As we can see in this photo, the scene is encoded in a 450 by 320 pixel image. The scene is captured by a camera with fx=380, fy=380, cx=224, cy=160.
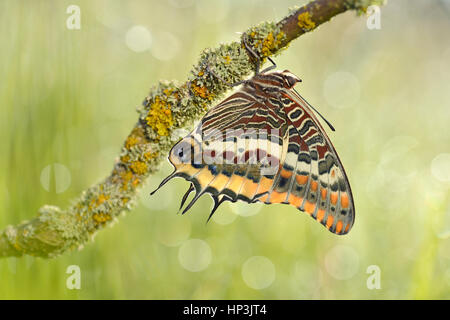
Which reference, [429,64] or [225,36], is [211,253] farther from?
[429,64]

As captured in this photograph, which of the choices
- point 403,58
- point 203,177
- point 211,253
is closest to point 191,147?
point 203,177

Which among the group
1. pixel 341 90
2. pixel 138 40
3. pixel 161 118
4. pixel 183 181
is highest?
pixel 138 40

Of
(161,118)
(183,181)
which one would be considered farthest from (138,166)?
(183,181)

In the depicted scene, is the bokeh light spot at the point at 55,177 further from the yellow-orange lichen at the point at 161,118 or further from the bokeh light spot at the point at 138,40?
the bokeh light spot at the point at 138,40

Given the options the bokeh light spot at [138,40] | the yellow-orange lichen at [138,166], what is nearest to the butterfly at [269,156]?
the yellow-orange lichen at [138,166]

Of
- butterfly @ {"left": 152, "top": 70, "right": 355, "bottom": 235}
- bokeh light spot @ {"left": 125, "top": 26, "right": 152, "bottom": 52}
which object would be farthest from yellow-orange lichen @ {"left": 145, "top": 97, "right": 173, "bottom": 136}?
bokeh light spot @ {"left": 125, "top": 26, "right": 152, "bottom": 52}

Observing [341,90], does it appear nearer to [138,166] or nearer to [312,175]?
[312,175]
